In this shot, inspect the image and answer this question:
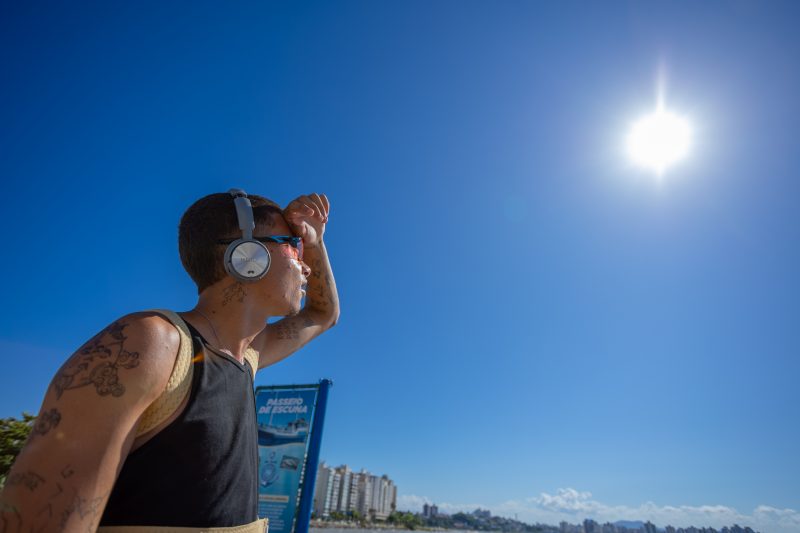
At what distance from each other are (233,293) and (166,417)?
2.49 ft

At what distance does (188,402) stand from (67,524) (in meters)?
0.43

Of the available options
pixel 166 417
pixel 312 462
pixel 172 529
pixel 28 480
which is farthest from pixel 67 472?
pixel 312 462

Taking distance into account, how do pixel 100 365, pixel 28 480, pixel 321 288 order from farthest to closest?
pixel 321 288 < pixel 100 365 < pixel 28 480

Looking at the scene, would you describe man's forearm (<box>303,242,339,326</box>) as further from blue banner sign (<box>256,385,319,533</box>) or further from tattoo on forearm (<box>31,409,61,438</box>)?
blue banner sign (<box>256,385,319,533</box>)

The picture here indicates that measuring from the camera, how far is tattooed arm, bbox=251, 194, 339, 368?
2430 mm

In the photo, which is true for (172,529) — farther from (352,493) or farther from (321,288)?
(352,493)

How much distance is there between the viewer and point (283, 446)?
30.0 feet

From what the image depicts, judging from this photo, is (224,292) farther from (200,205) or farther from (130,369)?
(130,369)

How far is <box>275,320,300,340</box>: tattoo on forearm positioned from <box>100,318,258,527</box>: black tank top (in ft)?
3.77

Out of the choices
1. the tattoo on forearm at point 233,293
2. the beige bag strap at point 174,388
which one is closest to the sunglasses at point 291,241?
the tattoo on forearm at point 233,293

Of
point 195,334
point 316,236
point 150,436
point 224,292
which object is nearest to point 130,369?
point 150,436

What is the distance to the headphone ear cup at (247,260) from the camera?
187 centimetres

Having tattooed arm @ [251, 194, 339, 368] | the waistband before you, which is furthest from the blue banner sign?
the waistband

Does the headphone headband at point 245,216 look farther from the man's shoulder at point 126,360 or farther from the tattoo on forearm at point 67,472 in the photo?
the tattoo on forearm at point 67,472
